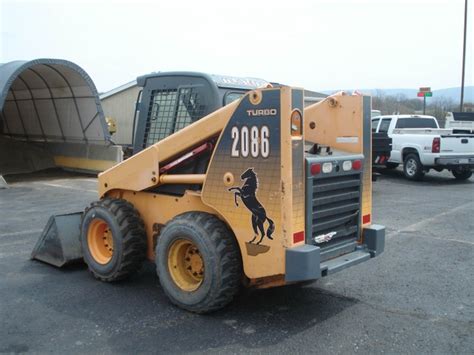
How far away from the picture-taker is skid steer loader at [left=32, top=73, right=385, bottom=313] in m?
4.22

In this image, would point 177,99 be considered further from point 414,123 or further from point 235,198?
point 414,123

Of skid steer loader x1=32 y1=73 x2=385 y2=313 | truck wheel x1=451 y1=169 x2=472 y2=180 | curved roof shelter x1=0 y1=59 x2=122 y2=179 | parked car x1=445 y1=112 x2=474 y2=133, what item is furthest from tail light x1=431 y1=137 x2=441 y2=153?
skid steer loader x1=32 y1=73 x2=385 y2=313

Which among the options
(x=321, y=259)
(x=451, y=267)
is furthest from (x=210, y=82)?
(x=451, y=267)

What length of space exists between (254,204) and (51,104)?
16736 mm

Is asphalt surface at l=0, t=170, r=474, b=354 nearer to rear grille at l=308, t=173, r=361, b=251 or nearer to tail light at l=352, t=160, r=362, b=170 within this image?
rear grille at l=308, t=173, r=361, b=251

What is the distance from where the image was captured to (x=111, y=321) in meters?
4.61

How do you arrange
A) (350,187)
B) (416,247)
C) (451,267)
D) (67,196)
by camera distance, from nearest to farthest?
(350,187) → (451,267) → (416,247) → (67,196)

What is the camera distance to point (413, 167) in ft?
51.7

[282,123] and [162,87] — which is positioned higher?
[162,87]

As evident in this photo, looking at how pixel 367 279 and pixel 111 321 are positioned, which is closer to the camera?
pixel 111 321

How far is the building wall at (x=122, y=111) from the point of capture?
25594 millimetres

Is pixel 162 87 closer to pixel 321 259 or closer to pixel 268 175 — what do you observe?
pixel 268 175

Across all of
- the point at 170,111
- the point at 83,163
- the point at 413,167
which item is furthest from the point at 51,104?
the point at 170,111

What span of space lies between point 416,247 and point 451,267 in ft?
3.24
